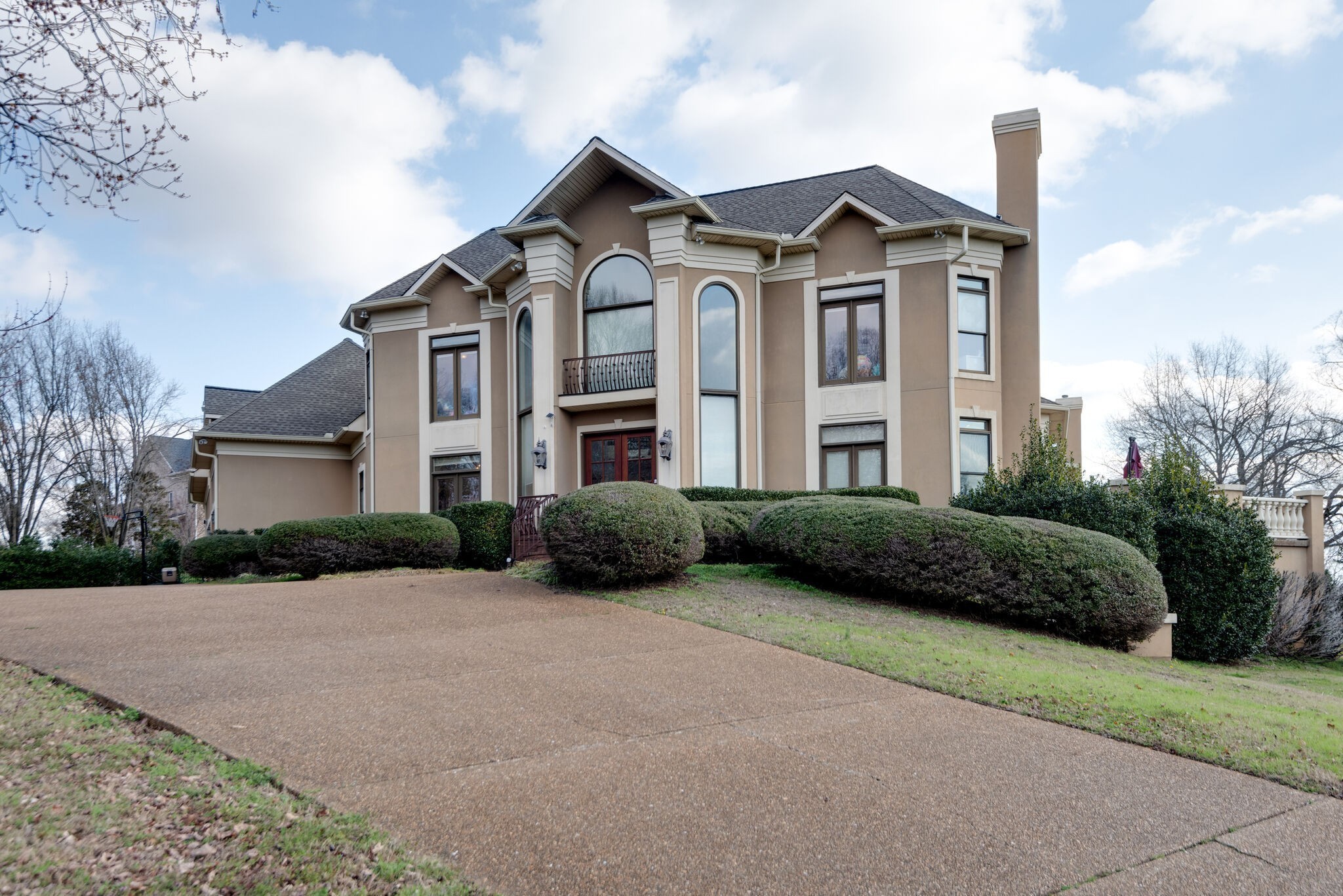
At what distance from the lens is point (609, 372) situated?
18.0 metres

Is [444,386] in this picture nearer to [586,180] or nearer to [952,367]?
[586,180]

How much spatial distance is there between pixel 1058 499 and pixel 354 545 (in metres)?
11.4

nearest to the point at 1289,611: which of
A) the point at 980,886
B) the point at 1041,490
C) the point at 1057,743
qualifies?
the point at 1041,490

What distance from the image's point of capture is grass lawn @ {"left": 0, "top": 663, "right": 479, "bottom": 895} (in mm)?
3428

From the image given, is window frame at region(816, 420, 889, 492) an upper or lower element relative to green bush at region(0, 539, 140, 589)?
upper

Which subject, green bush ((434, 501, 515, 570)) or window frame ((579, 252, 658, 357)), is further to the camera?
window frame ((579, 252, 658, 357))

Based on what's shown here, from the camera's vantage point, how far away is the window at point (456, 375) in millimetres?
20609

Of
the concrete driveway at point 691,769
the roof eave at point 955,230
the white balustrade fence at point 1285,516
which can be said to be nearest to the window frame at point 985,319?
the roof eave at point 955,230

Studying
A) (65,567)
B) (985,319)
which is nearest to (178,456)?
(65,567)

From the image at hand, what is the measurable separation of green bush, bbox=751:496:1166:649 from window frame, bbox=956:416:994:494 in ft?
18.2

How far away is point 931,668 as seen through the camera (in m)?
7.78

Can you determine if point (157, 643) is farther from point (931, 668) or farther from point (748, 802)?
point (931, 668)

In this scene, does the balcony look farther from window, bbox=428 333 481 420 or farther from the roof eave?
the roof eave

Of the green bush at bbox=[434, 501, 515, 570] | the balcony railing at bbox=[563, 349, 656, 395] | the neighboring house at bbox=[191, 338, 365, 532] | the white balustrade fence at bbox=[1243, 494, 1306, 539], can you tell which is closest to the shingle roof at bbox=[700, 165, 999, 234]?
the balcony railing at bbox=[563, 349, 656, 395]
